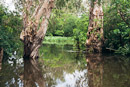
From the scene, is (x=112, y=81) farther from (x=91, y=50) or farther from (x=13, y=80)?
(x=91, y=50)

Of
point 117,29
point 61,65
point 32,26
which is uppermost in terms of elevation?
point 32,26

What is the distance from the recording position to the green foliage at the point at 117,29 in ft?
36.3

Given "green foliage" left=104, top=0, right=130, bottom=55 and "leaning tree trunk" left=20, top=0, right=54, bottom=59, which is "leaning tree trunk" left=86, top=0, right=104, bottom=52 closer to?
→ "green foliage" left=104, top=0, right=130, bottom=55

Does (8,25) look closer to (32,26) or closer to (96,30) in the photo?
(32,26)

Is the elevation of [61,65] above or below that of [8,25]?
below

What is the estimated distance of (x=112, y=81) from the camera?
5.16 metres

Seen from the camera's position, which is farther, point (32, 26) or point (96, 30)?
point (96, 30)

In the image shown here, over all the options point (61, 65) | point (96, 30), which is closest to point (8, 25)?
point (61, 65)

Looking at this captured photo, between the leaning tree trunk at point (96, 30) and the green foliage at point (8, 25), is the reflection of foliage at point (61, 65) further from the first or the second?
the leaning tree trunk at point (96, 30)

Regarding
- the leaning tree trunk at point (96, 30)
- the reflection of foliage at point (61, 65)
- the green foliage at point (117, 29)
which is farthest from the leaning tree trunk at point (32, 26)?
the leaning tree trunk at point (96, 30)

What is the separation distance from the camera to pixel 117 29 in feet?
37.6

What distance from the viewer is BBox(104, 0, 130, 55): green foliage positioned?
11.1m

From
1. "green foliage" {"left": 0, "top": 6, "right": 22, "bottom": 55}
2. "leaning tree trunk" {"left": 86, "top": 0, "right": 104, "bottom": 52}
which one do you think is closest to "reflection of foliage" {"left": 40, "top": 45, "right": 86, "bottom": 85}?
"green foliage" {"left": 0, "top": 6, "right": 22, "bottom": 55}

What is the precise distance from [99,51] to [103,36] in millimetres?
1357
